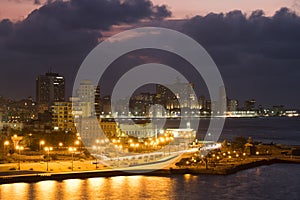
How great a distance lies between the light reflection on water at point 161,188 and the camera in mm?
9547

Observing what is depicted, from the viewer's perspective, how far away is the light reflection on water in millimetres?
9547

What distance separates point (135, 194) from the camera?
9.72 meters

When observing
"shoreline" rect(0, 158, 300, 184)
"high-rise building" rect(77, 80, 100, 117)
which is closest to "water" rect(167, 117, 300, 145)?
"high-rise building" rect(77, 80, 100, 117)

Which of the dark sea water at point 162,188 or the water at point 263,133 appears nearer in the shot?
the dark sea water at point 162,188

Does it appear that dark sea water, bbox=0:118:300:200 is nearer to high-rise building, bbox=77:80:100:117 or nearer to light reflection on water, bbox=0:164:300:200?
light reflection on water, bbox=0:164:300:200

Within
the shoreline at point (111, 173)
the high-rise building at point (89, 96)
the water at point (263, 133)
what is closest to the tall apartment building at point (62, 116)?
the high-rise building at point (89, 96)

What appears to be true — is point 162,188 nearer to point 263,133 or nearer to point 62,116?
point 62,116


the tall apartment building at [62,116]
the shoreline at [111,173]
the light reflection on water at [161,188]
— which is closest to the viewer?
the light reflection on water at [161,188]

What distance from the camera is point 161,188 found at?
406 inches

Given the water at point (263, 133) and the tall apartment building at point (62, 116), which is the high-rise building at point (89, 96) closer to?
the tall apartment building at point (62, 116)

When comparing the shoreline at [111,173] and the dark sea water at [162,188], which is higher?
the shoreline at [111,173]

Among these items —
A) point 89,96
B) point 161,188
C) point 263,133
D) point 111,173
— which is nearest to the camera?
point 161,188

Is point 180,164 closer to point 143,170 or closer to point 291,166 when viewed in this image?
point 143,170

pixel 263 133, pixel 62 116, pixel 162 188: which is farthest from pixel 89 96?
pixel 162 188
